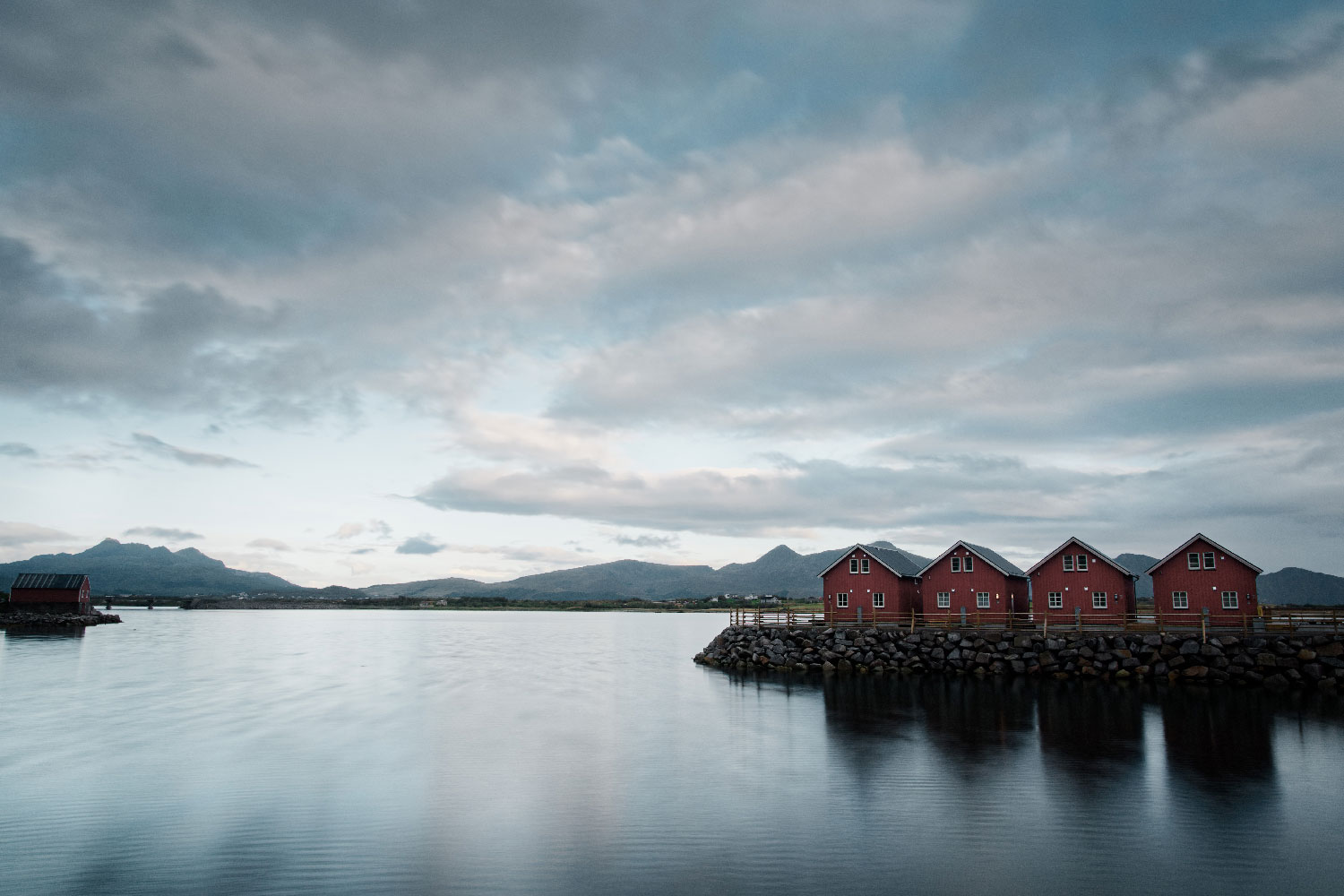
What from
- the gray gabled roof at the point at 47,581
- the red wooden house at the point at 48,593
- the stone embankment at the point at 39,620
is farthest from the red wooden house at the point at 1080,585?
the red wooden house at the point at 48,593

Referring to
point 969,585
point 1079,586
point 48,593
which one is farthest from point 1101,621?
point 48,593

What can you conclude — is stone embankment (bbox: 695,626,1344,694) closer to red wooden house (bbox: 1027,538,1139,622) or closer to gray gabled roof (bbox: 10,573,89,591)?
red wooden house (bbox: 1027,538,1139,622)

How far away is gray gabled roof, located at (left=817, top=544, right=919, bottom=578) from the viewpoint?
215 ft

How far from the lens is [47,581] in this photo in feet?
415

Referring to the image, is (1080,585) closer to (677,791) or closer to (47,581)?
(677,791)

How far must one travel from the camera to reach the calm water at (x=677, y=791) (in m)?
17.5

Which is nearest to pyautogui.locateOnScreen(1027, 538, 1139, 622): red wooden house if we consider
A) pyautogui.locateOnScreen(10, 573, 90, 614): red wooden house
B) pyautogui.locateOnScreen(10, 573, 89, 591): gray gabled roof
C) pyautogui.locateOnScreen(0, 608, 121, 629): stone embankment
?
pyautogui.locateOnScreen(0, 608, 121, 629): stone embankment

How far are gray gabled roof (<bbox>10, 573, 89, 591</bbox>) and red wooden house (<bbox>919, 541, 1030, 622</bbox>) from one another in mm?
128459

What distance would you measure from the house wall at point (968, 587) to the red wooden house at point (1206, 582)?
992 cm

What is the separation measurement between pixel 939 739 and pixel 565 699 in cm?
2548

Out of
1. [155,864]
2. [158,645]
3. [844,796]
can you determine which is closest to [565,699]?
[844,796]

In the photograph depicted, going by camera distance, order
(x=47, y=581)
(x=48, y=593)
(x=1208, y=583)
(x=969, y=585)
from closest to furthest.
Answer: (x=1208, y=583) → (x=969, y=585) → (x=48, y=593) → (x=47, y=581)

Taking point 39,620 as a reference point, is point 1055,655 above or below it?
above

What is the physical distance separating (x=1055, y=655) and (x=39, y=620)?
140 m
